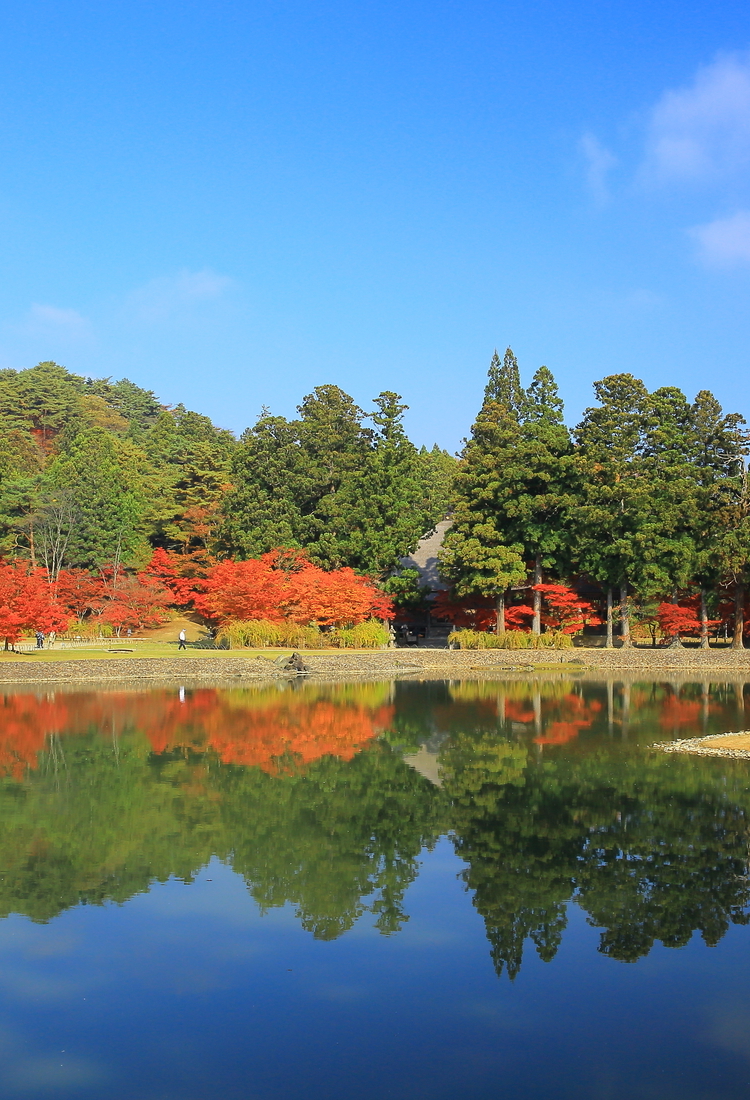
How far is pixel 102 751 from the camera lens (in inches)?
787

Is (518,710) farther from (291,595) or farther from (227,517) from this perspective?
(227,517)

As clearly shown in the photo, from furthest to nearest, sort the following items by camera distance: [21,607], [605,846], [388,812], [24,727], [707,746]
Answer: [21,607], [24,727], [707,746], [388,812], [605,846]

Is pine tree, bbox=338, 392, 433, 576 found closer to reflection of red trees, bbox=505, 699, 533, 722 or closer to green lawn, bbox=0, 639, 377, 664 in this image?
green lawn, bbox=0, 639, 377, 664

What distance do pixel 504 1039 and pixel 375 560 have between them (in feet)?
119

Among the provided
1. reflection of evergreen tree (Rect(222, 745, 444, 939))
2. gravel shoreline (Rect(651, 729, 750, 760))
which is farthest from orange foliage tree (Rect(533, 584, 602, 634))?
reflection of evergreen tree (Rect(222, 745, 444, 939))

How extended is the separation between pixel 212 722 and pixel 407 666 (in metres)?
14.7

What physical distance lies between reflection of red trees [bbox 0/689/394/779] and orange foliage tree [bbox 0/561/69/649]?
534 cm

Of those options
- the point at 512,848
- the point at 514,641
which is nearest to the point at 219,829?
the point at 512,848

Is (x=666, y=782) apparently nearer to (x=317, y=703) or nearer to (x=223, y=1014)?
(x=223, y=1014)

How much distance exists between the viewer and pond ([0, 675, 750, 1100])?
7.30 metres

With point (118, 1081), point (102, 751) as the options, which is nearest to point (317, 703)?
point (102, 751)

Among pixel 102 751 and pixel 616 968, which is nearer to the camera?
pixel 616 968

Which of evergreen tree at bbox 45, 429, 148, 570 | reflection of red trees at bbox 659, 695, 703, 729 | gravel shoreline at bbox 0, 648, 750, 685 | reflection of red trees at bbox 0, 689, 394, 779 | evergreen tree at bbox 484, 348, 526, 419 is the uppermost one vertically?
evergreen tree at bbox 484, 348, 526, 419

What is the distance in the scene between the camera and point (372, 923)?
1033cm
